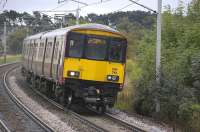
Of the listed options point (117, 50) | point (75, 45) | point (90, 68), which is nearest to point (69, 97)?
point (90, 68)

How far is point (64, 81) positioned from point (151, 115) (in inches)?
147

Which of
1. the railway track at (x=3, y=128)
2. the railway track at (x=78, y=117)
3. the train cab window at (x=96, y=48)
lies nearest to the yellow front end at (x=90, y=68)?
the train cab window at (x=96, y=48)

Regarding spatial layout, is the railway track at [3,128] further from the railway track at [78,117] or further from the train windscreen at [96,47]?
the train windscreen at [96,47]

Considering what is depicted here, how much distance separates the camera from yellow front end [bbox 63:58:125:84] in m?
19.1

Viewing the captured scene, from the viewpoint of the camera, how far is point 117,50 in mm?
19766

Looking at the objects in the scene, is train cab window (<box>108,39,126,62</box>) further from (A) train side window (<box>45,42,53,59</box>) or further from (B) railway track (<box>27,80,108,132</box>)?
(A) train side window (<box>45,42,53,59</box>)

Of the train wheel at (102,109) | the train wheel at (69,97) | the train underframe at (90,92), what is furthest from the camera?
the train wheel at (69,97)

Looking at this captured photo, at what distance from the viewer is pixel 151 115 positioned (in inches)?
795

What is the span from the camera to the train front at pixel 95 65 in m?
19.2

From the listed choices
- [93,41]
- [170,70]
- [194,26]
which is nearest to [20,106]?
[93,41]

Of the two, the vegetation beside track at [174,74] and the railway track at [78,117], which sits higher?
the vegetation beside track at [174,74]

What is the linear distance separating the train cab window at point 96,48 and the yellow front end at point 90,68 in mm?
235

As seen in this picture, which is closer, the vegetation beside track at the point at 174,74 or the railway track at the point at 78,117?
the railway track at the point at 78,117

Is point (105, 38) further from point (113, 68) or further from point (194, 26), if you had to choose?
point (194, 26)
